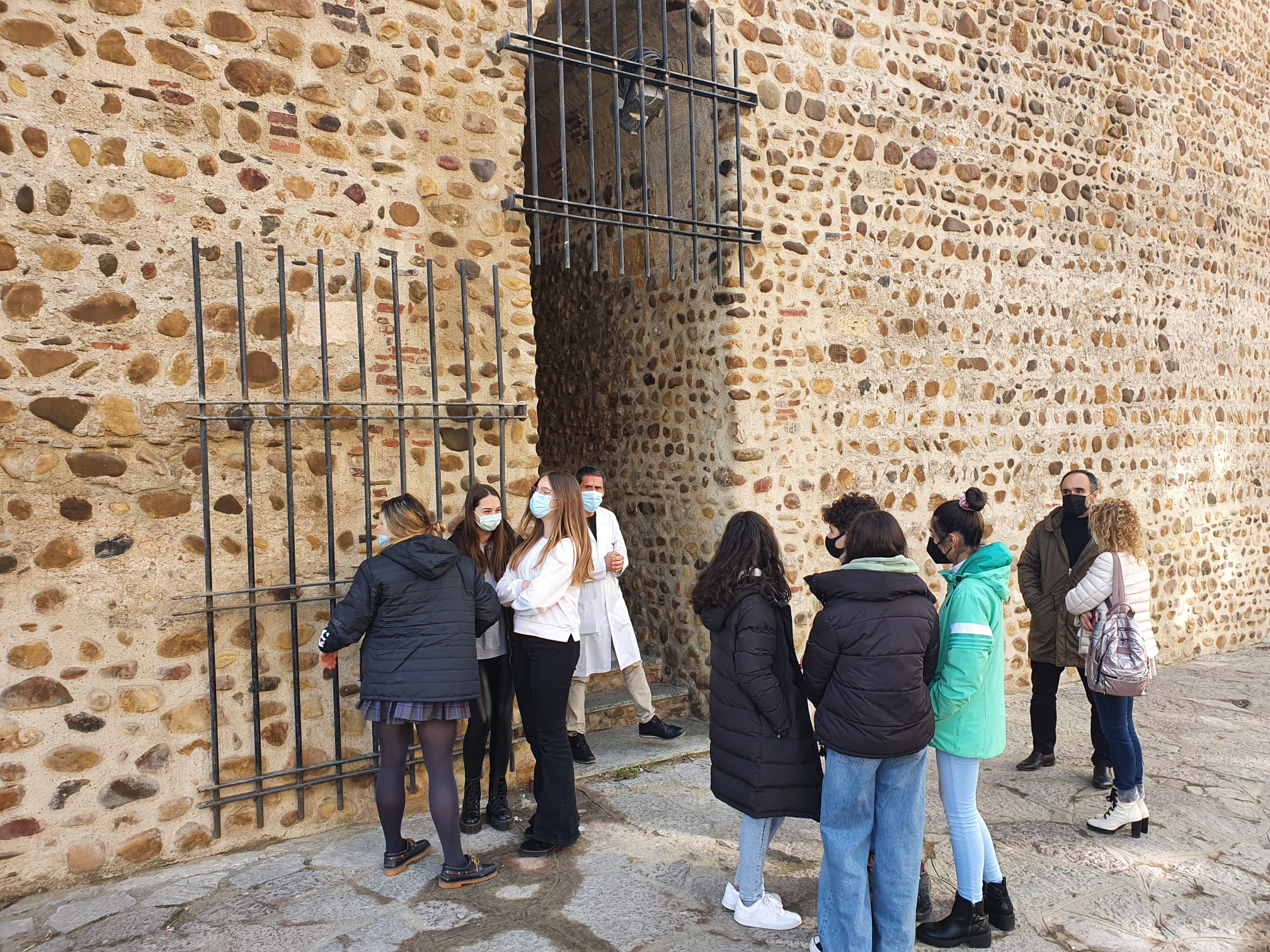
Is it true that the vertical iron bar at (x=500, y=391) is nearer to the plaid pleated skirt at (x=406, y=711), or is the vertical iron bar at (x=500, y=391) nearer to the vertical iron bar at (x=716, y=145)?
the plaid pleated skirt at (x=406, y=711)

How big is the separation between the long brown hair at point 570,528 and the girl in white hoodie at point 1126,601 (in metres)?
2.15

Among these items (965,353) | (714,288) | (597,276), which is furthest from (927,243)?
(597,276)

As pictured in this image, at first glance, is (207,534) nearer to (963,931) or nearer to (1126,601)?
Result: (963,931)

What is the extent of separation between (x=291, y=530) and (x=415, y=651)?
0.95m

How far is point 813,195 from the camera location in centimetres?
574

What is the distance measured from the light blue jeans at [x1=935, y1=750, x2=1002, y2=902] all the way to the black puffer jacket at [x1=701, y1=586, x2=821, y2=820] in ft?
1.51

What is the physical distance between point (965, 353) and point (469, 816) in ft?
14.6

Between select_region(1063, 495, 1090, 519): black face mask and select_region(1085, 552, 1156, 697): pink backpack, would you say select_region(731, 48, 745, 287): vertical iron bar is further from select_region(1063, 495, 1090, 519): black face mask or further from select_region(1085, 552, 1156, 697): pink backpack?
select_region(1085, 552, 1156, 697): pink backpack

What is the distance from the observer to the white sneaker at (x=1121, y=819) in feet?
13.4

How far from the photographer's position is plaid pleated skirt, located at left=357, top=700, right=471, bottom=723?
3443mm

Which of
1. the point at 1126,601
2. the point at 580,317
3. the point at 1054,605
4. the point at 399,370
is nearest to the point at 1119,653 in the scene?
the point at 1126,601

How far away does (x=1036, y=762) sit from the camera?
16.3 ft

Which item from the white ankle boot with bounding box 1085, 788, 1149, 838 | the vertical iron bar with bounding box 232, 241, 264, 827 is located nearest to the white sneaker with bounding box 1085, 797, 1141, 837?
the white ankle boot with bounding box 1085, 788, 1149, 838

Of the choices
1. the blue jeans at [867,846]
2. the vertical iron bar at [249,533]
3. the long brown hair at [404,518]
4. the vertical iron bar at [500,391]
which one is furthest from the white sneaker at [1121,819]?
the vertical iron bar at [249,533]
